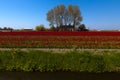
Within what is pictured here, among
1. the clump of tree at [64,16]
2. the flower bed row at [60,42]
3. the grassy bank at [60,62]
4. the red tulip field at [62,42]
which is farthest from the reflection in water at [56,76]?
the clump of tree at [64,16]

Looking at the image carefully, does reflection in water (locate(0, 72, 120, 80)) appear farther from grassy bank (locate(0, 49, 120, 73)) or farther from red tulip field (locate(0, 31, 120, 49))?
red tulip field (locate(0, 31, 120, 49))

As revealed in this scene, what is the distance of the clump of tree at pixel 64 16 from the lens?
239 ft

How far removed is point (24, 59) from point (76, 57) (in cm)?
337

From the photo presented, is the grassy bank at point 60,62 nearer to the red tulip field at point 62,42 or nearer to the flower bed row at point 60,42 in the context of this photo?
the red tulip field at point 62,42

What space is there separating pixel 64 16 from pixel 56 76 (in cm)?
6128

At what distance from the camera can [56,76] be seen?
13008mm

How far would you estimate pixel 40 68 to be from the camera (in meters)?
14.2

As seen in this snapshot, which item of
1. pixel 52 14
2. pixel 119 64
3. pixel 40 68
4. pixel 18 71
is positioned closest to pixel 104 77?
pixel 119 64

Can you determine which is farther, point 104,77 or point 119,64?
point 119,64

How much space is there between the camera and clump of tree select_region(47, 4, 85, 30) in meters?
72.9

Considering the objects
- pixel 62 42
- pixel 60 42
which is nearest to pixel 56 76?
pixel 60 42

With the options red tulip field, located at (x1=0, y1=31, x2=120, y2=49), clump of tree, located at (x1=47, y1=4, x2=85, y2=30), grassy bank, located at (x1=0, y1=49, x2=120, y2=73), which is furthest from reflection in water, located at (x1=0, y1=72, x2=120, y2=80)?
clump of tree, located at (x1=47, y1=4, x2=85, y2=30)

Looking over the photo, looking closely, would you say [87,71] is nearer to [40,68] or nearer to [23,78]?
[40,68]

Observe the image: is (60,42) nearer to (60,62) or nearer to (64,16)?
(60,62)
